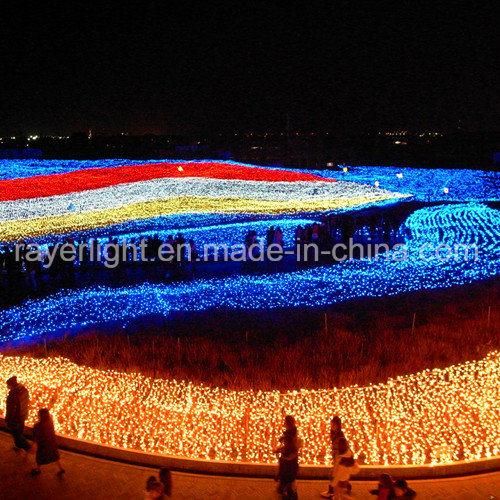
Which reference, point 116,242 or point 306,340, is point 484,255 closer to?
point 306,340

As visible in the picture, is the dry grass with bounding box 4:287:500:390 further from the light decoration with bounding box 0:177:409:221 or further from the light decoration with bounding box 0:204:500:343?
the light decoration with bounding box 0:177:409:221

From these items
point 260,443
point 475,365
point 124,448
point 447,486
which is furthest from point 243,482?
point 475,365

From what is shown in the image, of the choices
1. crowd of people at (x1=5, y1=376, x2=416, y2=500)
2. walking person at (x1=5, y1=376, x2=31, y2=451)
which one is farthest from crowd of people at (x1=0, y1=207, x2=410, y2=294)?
crowd of people at (x1=5, y1=376, x2=416, y2=500)

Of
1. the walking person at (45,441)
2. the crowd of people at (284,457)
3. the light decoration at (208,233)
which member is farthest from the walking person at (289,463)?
the light decoration at (208,233)

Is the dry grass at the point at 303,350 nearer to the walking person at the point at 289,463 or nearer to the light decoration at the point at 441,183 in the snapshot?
the walking person at the point at 289,463

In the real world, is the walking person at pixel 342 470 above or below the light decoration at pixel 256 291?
above

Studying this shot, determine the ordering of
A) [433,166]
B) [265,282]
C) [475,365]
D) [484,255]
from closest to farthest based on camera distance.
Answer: [475,365], [265,282], [484,255], [433,166]
